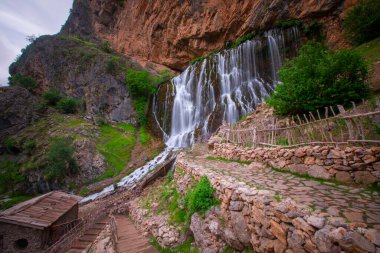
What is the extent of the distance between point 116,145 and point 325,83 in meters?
23.8

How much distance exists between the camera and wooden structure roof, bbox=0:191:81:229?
1106 centimetres

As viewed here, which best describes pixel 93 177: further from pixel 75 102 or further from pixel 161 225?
pixel 75 102

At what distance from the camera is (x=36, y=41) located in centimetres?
4484

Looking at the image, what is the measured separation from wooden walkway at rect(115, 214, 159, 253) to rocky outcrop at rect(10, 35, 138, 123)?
24.2 meters

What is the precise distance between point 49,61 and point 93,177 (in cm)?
3538

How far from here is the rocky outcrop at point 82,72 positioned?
32844mm

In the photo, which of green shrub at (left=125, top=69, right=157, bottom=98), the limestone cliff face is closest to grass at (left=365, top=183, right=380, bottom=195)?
the limestone cliff face

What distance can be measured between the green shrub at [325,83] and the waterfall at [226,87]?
10444 millimetres

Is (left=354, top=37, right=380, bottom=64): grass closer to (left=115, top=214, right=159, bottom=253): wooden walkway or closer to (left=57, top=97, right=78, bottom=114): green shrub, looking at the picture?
(left=115, top=214, right=159, bottom=253): wooden walkway

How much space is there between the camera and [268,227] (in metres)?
3.28

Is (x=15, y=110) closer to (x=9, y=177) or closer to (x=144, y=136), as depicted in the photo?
(x=9, y=177)

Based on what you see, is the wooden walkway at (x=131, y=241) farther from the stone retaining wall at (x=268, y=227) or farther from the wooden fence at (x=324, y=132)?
the wooden fence at (x=324, y=132)

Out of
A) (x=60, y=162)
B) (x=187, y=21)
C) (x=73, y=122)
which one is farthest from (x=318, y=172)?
(x=73, y=122)

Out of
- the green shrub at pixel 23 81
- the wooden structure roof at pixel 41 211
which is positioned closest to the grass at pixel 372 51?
the wooden structure roof at pixel 41 211
